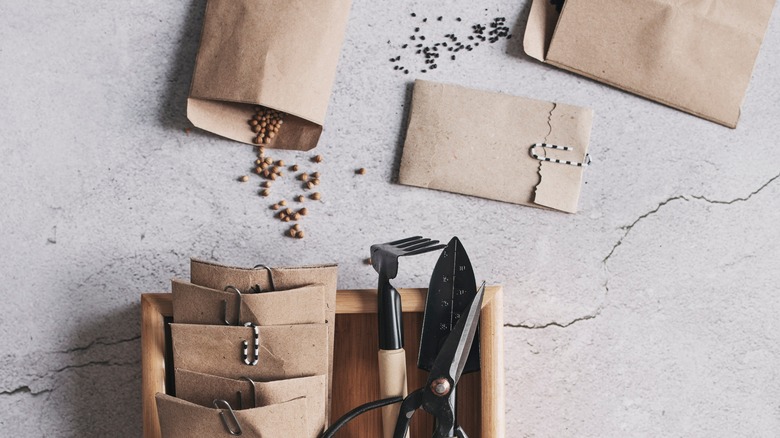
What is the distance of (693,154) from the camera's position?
1.09 m

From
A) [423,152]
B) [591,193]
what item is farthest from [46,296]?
[591,193]

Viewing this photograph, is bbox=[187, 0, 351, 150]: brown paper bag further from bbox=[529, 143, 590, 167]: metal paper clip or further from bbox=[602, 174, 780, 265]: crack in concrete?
bbox=[602, 174, 780, 265]: crack in concrete

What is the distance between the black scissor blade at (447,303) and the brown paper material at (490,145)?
0.17 meters

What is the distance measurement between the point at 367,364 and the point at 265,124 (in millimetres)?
368

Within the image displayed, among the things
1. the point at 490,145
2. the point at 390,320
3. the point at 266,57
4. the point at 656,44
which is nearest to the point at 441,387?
the point at 390,320

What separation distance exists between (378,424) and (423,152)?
0.38m

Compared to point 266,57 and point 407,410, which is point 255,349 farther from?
point 266,57

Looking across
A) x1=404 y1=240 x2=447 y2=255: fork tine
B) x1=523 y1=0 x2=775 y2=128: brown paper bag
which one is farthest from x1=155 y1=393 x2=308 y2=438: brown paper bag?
x1=523 y1=0 x2=775 y2=128: brown paper bag

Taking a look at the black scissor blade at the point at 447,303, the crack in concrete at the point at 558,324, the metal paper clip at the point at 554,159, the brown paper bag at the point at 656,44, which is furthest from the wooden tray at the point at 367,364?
the brown paper bag at the point at 656,44

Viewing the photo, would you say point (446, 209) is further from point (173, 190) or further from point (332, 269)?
point (173, 190)

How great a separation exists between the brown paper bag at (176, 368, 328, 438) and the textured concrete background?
0.19m

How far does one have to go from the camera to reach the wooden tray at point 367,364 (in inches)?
34.9

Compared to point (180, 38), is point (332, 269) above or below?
below

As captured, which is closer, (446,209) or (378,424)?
(378,424)
